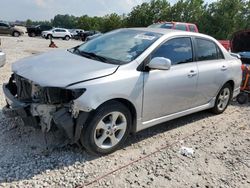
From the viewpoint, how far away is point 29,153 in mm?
3637

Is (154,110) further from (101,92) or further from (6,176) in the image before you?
(6,176)

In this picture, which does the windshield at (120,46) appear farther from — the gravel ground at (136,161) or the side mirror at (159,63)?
the gravel ground at (136,161)

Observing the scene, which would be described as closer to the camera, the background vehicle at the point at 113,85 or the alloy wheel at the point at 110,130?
the background vehicle at the point at 113,85

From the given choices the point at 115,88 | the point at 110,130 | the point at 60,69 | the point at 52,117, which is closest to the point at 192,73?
the point at 115,88

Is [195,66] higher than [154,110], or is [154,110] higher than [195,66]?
[195,66]

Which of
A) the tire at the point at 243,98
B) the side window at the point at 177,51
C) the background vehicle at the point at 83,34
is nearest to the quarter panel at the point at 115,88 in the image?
the side window at the point at 177,51

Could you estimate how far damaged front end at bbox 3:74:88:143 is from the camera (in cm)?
331

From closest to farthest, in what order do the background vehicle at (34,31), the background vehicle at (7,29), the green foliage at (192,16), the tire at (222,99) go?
the tire at (222,99)
the background vehicle at (7,29)
the green foliage at (192,16)
the background vehicle at (34,31)

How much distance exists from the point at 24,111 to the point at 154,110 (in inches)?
69.7

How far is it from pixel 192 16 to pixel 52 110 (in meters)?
43.2

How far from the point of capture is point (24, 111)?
3.46 m

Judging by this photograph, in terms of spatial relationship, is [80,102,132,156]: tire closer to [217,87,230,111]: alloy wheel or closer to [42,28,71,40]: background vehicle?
[217,87,230,111]: alloy wheel

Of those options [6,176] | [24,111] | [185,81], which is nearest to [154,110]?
[185,81]

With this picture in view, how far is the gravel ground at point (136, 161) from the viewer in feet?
10.7
